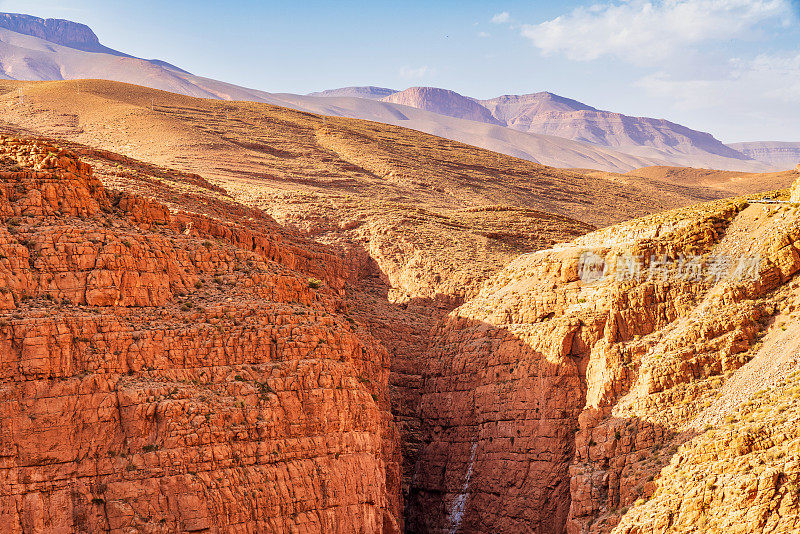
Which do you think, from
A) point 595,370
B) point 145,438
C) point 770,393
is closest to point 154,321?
point 145,438

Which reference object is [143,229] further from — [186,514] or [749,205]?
[749,205]

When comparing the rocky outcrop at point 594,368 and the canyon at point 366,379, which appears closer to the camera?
the canyon at point 366,379

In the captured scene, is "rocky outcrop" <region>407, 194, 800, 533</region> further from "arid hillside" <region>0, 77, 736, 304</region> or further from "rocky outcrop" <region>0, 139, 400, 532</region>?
"arid hillside" <region>0, 77, 736, 304</region>

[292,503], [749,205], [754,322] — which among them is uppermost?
[749,205]

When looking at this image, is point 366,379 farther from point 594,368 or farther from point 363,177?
point 363,177

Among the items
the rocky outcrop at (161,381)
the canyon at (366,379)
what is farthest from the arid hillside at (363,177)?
the rocky outcrop at (161,381)

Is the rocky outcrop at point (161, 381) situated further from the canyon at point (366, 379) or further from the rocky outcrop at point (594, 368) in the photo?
the rocky outcrop at point (594, 368)
